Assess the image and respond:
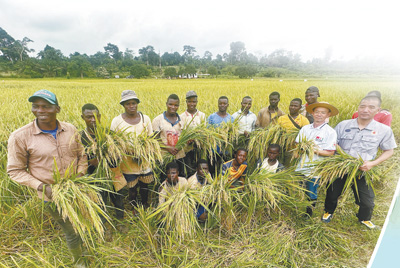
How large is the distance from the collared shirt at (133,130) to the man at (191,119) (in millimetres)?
594

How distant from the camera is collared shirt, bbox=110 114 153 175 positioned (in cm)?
231

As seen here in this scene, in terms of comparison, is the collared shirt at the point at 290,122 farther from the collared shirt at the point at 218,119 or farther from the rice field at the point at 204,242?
the rice field at the point at 204,242

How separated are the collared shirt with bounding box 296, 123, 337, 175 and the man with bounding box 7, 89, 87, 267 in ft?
7.81

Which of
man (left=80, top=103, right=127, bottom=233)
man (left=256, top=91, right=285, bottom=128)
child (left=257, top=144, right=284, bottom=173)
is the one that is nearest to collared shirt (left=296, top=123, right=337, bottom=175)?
child (left=257, top=144, right=284, bottom=173)

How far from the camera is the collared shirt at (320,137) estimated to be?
7.36ft

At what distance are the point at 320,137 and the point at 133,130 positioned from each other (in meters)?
2.12

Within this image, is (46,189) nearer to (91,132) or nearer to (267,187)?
(91,132)

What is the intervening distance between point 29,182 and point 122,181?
2.90 ft

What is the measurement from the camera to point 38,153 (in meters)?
1.63

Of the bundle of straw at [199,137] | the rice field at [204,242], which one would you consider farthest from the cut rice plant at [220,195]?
the bundle of straw at [199,137]

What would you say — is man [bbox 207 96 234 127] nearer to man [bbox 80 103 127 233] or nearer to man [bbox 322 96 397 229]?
man [bbox 322 96 397 229]

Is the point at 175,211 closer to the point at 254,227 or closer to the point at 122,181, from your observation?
the point at 122,181

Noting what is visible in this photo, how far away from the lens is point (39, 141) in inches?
64.4

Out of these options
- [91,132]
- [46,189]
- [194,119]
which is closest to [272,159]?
[194,119]
